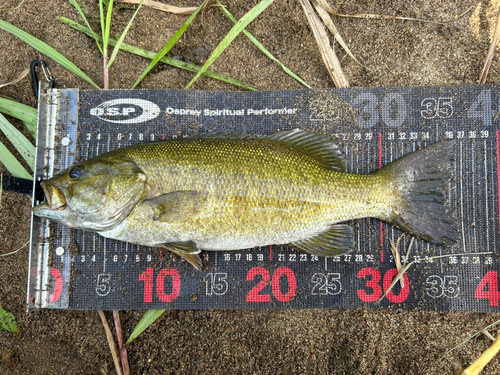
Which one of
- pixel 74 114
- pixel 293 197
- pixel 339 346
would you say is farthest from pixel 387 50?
pixel 74 114

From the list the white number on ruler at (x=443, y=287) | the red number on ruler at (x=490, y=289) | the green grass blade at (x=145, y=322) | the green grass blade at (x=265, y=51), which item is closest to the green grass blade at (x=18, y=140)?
the green grass blade at (x=145, y=322)

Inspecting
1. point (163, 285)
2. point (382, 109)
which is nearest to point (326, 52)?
point (382, 109)

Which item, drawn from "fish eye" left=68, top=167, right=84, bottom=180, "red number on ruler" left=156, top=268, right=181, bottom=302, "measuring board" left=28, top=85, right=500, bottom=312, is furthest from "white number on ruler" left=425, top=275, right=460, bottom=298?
"fish eye" left=68, top=167, right=84, bottom=180

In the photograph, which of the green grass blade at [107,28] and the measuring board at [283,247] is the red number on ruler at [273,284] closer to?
the measuring board at [283,247]

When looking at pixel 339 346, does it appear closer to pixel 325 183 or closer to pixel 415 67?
pixel 325 183

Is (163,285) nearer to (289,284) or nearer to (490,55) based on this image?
(289,284)

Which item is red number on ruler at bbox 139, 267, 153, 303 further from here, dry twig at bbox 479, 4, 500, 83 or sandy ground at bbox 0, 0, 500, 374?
dry twig at bbox 479, 4, 500, 83
